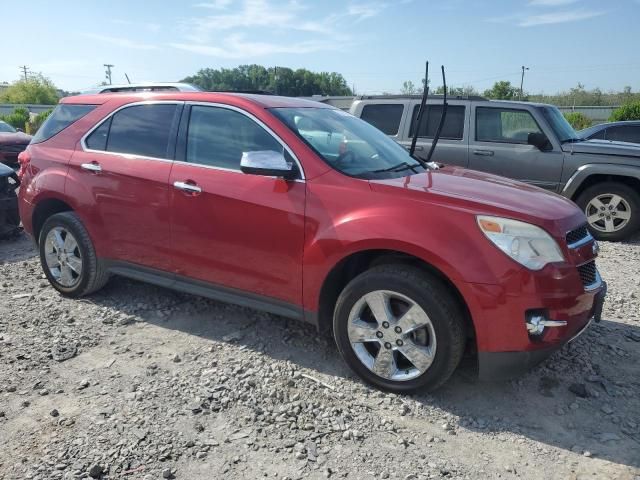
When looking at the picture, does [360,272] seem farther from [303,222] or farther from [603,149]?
[603,149]

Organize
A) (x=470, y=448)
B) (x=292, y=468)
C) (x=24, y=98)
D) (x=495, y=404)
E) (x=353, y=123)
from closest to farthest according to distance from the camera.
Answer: (x=292, y=468) → (x=470, y=448) → (x=495, y=404) → (x=353, y=123) → (x=24, y=98)

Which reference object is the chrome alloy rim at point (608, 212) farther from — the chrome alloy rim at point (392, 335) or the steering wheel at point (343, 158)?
the chrome alloy rim at point (392, 335)

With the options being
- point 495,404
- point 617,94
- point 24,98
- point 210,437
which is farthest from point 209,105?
point 24,98

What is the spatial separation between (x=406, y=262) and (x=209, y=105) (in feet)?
6.09

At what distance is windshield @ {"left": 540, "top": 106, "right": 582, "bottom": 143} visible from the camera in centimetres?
734

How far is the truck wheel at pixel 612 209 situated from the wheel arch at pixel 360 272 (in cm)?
488

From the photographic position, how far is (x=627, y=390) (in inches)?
129

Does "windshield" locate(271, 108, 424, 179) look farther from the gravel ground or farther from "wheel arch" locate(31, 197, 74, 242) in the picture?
"wheel arch" locate(31, 197, 74, 242)

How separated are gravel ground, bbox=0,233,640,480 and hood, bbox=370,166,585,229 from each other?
3.59 feet

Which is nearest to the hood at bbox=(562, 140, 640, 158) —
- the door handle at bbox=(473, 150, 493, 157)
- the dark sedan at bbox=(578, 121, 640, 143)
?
the door handle at bbox=(473, 150, 493, 157)

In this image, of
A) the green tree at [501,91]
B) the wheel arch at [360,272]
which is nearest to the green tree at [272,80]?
the green tree at [501,91]

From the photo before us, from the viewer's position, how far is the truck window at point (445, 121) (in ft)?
25.3

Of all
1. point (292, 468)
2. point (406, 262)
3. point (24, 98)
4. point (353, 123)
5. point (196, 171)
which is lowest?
point (292, 468)

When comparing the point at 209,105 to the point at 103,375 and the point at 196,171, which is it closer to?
the point at 196,171
